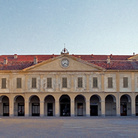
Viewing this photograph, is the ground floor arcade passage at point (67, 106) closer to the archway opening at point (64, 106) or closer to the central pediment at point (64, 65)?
the archway opening at point (64, 106)

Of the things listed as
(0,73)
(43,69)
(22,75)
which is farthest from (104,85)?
(0,73)

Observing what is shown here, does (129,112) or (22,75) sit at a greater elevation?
(22,75)

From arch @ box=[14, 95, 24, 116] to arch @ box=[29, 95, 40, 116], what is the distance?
62.1 inches

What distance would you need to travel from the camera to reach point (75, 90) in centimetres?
4403

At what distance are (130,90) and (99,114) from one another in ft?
21.7

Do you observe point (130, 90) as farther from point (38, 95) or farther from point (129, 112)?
point (38, 95)

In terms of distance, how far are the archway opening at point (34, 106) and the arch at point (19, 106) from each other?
1.60 m

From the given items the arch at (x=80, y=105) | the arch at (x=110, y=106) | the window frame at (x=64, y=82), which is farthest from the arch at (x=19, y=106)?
the arch at (x=110, y=106)

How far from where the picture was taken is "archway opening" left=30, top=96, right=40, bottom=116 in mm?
46719

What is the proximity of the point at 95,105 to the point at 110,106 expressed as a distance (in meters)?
2.53

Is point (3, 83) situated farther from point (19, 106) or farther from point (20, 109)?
point (20, 109)

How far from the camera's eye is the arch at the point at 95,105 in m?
46.4

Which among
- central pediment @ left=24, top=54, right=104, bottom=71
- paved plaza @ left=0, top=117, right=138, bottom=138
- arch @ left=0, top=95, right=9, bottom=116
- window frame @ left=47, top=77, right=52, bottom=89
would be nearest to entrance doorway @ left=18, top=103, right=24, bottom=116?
arch @ left=0, top=95, right=9, bottom=116

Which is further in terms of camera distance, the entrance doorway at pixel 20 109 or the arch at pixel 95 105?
the entrance doorway at pixel 20 109
